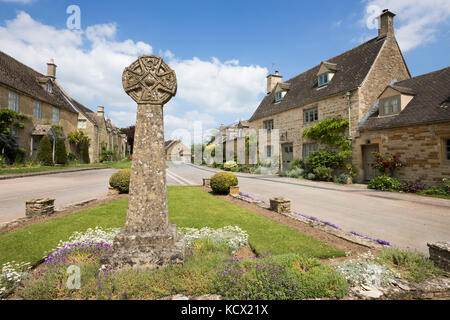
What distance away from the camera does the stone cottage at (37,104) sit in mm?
19453

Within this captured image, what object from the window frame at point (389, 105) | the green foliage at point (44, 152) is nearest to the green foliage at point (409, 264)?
the window frame at point (389, 105)

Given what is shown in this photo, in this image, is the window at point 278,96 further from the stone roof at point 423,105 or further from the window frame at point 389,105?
the window frame at point 389,105

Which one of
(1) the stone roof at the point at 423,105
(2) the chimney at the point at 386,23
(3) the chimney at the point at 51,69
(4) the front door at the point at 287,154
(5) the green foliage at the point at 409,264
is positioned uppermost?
(3) the chimney at the point at 51,69

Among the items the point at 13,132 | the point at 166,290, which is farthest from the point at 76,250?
the point at 13,132

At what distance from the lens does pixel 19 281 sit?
2.88m

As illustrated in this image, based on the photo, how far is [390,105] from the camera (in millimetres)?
13719

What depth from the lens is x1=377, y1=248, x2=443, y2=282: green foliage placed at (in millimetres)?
3139

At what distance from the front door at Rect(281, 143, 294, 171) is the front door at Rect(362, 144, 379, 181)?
6.56 meters

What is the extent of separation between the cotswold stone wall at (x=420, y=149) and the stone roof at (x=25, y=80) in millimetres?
28817

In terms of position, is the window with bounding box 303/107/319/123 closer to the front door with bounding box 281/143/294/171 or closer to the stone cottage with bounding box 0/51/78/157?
the front door with bounding box 281/143/294/171

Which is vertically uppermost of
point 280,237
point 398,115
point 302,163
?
point 398,115

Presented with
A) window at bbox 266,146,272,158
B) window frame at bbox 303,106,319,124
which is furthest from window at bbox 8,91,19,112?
window frame at bbox 303,106,319,124
